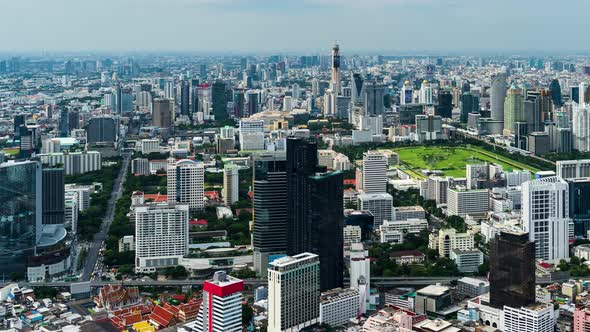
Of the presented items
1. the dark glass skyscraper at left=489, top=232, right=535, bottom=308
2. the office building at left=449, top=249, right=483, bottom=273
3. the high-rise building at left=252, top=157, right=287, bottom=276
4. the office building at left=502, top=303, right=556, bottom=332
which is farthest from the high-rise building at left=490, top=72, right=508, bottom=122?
the office building at left=502, top=303, right=556, bottom=332

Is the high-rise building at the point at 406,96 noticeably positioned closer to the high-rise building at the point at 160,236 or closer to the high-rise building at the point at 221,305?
the high-rise building at the point at 160,236

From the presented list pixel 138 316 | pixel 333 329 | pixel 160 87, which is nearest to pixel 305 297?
pixel 333 329

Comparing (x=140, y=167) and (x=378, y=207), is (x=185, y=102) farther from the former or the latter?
(x=378, y=207)

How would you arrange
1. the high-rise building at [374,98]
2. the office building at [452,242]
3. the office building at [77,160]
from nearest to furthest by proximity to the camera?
the office building at [452,242] < the office building at [77,160] < the high-rise building at [374,98]

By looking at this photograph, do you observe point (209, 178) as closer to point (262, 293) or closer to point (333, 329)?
Result: point (262, 293)

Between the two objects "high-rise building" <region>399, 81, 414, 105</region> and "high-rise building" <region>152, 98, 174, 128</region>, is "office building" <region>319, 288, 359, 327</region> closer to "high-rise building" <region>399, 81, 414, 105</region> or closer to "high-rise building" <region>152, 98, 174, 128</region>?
"high-rise building" <region>152, 98, 174, 128</region>

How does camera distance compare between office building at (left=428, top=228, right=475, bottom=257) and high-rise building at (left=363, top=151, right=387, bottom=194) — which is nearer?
office building at (left=428, top=228, right=475, bottom=257)

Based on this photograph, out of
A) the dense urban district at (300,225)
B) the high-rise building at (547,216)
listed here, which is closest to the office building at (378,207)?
the dense urban district at (300,225)
